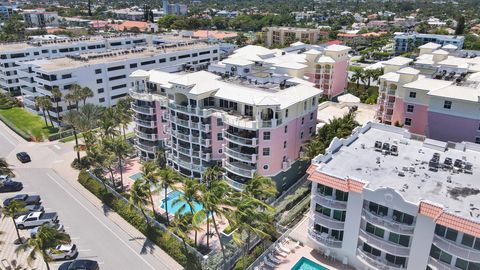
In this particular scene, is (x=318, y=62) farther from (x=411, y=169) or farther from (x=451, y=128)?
(x=411, y=169)

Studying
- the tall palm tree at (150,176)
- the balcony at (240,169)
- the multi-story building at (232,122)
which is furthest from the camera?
the balcony at (240,169)

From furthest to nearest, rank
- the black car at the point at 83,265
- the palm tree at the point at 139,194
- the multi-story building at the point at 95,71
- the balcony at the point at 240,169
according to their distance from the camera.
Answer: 1. the multi-story building at the point at 95,71
2. the balcony at the point at 240,169
3. the palm tree at the point at 139,194
4. the black car at the point at 83,265

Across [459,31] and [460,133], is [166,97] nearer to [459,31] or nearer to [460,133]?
[460,133]

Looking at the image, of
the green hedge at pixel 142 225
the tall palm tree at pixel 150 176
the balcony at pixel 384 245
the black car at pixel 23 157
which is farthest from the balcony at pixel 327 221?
the black car at pixel 23 157

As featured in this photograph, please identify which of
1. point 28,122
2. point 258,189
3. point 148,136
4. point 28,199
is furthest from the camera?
point 28,122

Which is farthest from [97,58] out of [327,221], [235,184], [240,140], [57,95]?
[327,221]

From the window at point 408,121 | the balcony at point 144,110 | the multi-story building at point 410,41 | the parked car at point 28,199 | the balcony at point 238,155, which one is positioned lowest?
the parked car at point 28,199

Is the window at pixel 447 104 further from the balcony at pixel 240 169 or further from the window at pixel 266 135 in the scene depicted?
the balcony at pixel 240 169
